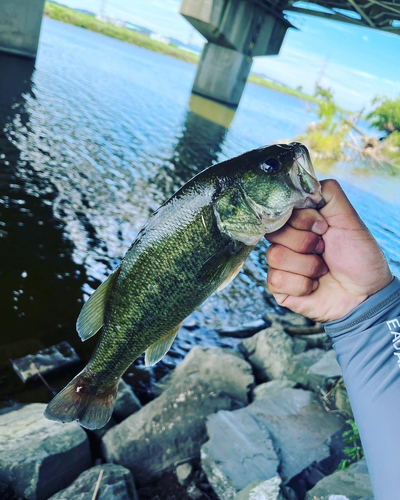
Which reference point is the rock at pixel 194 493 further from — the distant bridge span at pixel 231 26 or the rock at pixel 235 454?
the distant bridge span at pixel 231 26

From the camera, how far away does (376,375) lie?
2006mm

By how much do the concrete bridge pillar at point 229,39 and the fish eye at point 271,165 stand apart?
28.3 meters

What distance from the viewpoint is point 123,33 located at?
73125 millimetres

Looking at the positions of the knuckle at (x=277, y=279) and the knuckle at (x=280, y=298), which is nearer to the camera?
the knuckle at (x=277, y=279)

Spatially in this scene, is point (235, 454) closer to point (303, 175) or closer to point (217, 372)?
point (217, 372)

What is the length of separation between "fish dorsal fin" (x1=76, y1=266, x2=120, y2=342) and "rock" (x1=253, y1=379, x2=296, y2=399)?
11.6 feet

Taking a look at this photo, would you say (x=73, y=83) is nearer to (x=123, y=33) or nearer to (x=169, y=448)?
(x=169, y=448)

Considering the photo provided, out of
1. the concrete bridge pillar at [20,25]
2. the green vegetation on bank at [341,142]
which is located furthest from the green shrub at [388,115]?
the concrete bridge pillar at [20,25]

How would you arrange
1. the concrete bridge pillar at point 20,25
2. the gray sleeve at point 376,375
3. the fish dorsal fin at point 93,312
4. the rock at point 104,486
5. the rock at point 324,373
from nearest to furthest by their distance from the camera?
the gray sleeve at point 376,375 < the fish dorsal fin at point 93,312 < the rock at point 104,486 < the rock at point 324,373 < the concrete bridge pillar at point 20,25

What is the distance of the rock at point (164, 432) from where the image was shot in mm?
4016

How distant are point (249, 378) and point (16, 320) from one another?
11.3 feet

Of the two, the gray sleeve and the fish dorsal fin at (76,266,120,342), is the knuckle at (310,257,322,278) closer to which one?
the gray sleeve

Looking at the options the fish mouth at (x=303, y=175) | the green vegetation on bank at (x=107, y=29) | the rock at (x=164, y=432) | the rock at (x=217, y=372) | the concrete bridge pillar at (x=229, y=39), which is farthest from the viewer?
the green vegetation on bank at (x=107, y=29)

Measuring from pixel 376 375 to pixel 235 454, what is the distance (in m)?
2.41
